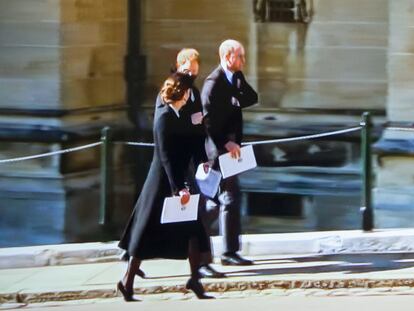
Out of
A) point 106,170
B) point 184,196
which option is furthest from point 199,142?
point 106,170

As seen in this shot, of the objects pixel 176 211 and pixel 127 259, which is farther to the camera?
pixel 127 259

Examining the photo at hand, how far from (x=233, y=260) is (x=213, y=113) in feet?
4.06

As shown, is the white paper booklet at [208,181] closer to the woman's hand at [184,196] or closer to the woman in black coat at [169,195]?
the woman in black coat at [169,195]

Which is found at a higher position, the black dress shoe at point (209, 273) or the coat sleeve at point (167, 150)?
the coat sleeve at point (167, 150)

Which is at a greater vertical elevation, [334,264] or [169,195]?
[169,195]

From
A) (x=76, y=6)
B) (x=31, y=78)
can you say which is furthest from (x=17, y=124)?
(x=76, y=6)

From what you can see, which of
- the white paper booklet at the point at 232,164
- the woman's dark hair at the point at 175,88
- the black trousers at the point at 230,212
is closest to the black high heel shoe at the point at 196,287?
the black trousers at the point at 230,212

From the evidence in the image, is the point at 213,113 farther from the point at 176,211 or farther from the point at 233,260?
the point at 233,260

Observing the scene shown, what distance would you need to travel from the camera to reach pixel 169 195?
31.2 ft

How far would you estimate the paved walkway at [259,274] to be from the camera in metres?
9.87

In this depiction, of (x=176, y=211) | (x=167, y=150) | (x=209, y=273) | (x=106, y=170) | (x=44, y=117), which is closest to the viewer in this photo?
(x=167, y=150)

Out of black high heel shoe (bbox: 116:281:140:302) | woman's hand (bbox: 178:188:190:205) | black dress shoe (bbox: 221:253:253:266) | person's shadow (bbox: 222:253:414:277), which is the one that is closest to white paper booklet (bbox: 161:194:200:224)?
woman's hand (bbox: 178:188:190:205)

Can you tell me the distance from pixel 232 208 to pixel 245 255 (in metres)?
0.68

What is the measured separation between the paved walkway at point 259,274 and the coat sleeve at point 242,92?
1.29 m
